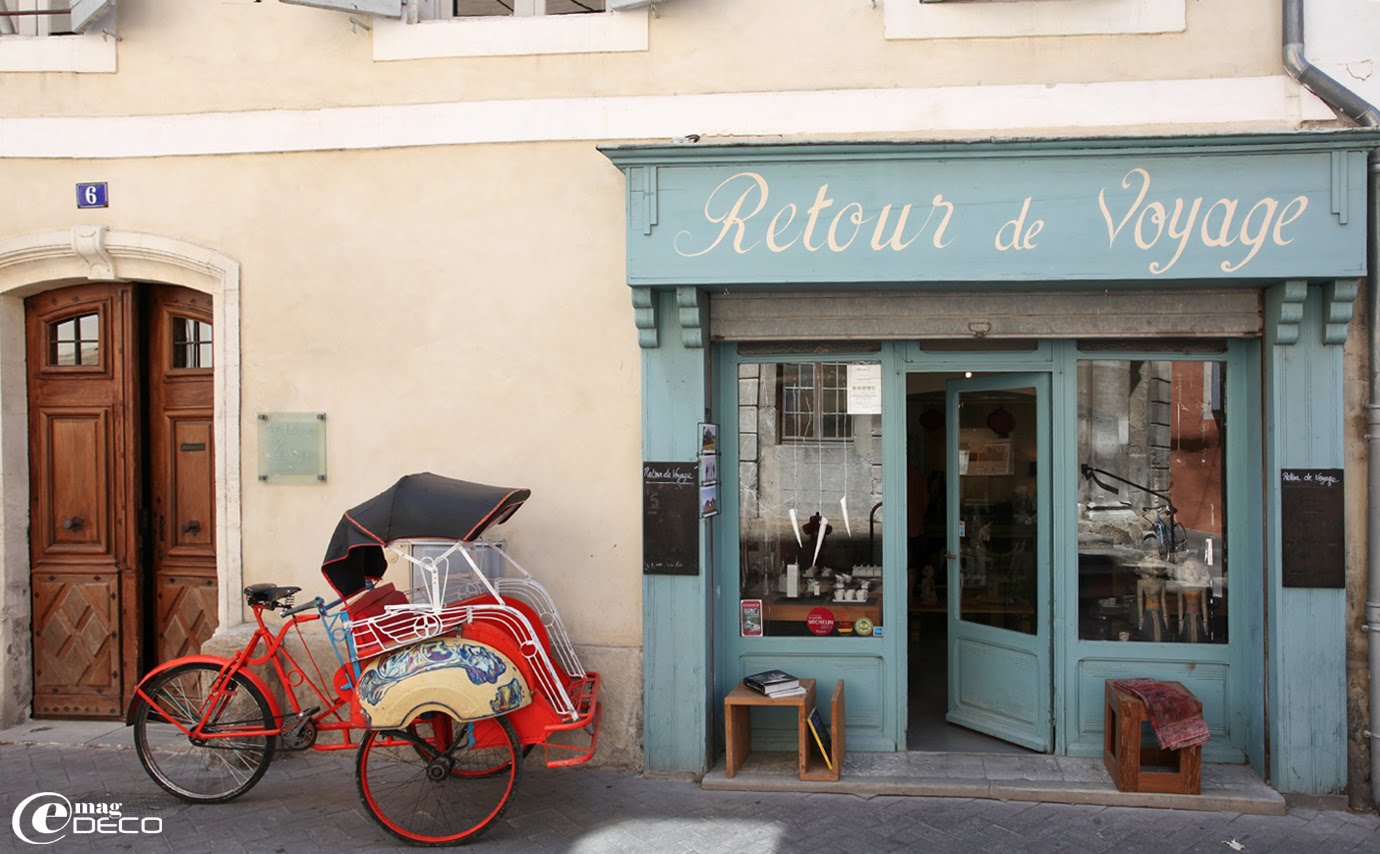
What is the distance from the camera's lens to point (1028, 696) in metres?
5.98

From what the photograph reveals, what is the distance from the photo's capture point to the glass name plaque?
6180 millimetres

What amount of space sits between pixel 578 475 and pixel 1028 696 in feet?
9.60

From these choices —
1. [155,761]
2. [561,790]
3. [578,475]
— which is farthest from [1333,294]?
[155,761]

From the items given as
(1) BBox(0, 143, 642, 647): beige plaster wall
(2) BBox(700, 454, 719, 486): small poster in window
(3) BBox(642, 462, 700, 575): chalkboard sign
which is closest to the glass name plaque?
(1) BBox(0, 143, 642, 647): beige plaster wall

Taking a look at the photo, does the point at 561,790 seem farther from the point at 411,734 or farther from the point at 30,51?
the point at 30,51

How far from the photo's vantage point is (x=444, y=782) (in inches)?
206

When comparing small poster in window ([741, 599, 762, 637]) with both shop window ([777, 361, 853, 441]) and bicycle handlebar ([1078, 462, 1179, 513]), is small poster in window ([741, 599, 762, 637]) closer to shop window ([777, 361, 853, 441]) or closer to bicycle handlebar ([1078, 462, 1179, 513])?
shop window ([777, 361, 853, 441])

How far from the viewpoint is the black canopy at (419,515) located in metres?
4.83

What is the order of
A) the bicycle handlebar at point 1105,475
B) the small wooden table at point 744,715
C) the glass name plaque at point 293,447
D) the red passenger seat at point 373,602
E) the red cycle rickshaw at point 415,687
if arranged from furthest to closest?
the glass name plaque at point 293,447 → the bicycle handlebar at point 1105,475 → the small wooden table at point 744,715 → the red passenger seat at point 373,602 → the red cycle rickshaw at point 415,687

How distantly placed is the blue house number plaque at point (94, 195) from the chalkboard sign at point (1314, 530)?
701 centimetres

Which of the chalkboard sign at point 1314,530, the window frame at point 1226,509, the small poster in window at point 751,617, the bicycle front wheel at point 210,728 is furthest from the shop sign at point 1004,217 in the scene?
the bicycle front wheel at point 210,728

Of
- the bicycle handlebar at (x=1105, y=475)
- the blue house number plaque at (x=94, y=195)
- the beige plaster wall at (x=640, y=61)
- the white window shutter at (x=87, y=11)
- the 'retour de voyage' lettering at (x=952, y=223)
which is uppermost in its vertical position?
the white window shutter at (x=87, y=11)

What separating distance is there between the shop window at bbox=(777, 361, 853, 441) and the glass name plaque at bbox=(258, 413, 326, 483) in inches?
110

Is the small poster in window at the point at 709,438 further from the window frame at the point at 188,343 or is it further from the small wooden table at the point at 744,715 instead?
the window frame at the point at 188,343
